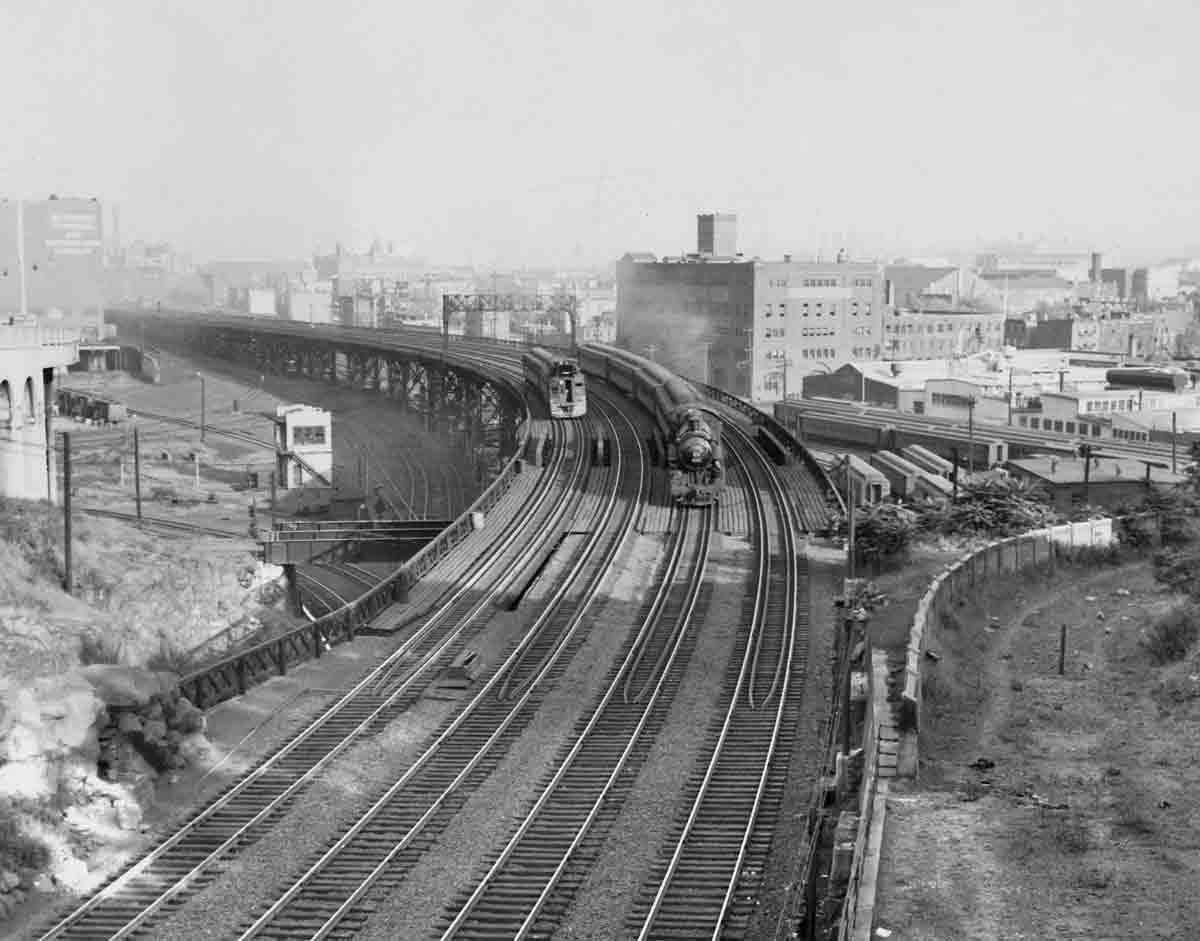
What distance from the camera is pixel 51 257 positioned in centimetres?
8081

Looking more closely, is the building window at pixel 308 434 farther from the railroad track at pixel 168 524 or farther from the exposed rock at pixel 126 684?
the exposed rock at pixel 126 684

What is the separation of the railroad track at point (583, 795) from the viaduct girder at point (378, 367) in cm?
2635

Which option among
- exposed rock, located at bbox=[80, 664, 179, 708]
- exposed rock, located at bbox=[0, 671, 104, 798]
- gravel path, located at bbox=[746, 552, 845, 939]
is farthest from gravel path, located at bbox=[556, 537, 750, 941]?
exposed rock, located at bbox=[0, 671, 104, 798]

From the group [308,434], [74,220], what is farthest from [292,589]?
[74,220]

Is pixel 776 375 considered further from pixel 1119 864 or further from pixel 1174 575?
pixel 1119 864

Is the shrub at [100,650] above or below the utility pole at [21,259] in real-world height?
below

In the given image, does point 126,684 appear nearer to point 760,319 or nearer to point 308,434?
point 308,434

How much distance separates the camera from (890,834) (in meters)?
13.8

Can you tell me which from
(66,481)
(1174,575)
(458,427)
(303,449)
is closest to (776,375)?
(458,427)

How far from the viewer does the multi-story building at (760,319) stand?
7506cm

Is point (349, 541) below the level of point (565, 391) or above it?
below

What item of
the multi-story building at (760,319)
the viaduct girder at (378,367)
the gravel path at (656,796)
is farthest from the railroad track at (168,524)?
the multi-story building at (760,319)

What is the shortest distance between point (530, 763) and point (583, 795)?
126 cm

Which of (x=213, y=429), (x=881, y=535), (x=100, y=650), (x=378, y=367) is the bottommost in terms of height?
(x=213, y=429)
